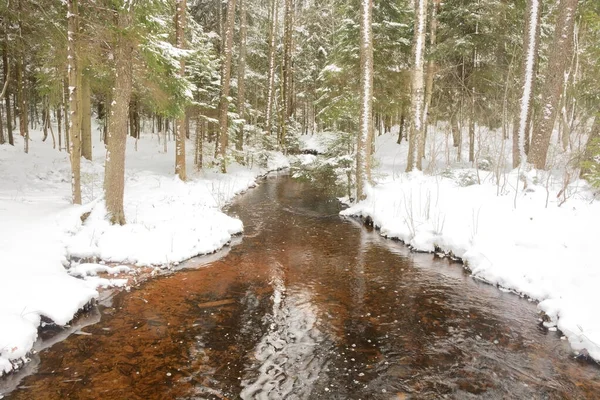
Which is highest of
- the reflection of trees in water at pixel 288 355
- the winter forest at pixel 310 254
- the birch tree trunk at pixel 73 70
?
the birch tree trunk at pixel 73 70

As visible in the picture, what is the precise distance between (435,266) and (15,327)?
304 inches

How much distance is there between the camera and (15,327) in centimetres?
453

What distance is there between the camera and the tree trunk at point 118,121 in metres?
8.34

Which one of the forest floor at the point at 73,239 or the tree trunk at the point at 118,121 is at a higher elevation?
the tree trunk at the point at 118,121

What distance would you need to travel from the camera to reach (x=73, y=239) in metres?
7.85

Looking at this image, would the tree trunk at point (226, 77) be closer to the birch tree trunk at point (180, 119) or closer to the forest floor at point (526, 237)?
the birch tree trunk at point (180, 119)

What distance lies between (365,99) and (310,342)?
9953mm

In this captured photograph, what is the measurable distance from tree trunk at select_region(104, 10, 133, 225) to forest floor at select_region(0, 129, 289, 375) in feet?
1.31

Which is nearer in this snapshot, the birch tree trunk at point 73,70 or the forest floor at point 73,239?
the forest floor at point 73,239

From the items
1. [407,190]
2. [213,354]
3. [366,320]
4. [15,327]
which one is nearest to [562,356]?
[366,320]

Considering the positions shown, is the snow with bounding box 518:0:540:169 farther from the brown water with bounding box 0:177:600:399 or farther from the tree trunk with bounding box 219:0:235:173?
the tree trunk with bounding box 219:0:235:173

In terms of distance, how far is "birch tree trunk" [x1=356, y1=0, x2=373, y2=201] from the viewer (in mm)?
12659

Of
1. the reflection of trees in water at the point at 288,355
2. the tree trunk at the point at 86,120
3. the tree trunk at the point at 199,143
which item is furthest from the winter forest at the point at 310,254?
the tree trunk at the point at 199,143

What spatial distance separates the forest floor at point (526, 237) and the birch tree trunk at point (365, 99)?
164 cm
